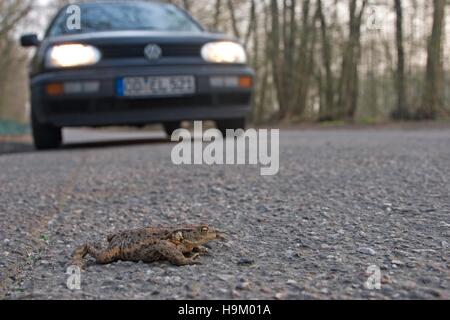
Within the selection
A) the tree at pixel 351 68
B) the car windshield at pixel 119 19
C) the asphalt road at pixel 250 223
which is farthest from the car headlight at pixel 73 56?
the tree at pixel 351 68

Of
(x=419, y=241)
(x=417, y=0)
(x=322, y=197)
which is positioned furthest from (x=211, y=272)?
(x=417, y=0)

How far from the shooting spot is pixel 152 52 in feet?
20.8

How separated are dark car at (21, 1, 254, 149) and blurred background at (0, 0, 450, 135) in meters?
7.67

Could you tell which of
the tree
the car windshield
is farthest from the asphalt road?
the tree

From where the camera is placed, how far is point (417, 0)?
16281mm

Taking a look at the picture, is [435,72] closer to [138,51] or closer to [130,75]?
[138,51]

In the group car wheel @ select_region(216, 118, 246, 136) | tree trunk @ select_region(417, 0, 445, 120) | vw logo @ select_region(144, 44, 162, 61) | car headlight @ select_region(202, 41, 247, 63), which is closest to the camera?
vw logo @ select_region(144, 44, 162, 61)

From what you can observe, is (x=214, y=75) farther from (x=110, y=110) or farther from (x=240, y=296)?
(x=240, y=296)

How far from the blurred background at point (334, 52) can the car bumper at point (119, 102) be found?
7874 mm

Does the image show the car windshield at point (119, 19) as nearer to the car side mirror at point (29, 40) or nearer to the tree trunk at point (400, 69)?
the car side mirror at point (29, 40)

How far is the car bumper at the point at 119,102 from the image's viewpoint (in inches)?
245

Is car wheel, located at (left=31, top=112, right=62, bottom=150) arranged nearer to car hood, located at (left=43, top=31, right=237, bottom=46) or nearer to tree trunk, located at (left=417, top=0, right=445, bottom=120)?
car hood, located at (left=43, top=31, right=237, bottom=46)

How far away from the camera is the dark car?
6.23 meters

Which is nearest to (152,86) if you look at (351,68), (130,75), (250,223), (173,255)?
(130,75)
